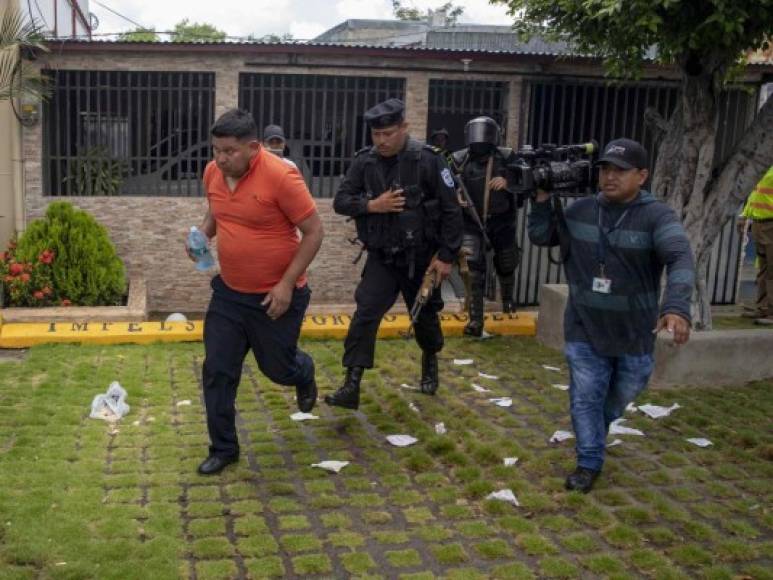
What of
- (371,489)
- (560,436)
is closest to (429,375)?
(560,436)

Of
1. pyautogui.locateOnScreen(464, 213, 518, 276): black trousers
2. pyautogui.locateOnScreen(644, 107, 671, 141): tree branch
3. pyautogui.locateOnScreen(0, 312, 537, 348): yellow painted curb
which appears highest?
pyautogui.locateOnScreen(644, 107, 671, 141): tree branch

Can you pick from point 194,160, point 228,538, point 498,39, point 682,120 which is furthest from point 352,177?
point 498,39

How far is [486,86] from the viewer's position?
1030cm

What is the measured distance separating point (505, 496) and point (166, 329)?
4.31 meters

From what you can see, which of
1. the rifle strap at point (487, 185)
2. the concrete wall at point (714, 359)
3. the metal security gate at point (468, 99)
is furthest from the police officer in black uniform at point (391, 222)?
the metal security gate at point (468, 99)

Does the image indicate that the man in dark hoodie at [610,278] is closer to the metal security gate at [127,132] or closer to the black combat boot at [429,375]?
the black combat boot at [429,375]

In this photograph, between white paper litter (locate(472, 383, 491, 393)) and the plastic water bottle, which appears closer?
the plastic water bottle

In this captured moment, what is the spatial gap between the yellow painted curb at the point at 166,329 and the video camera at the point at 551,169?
3.71 m

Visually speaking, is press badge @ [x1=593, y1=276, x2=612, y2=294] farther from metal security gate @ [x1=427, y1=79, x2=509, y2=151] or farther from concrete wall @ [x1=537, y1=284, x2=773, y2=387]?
metal security gate @ [x1=427, y1=79, x2=509, y2=151]

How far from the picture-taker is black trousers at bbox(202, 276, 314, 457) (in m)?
4.84

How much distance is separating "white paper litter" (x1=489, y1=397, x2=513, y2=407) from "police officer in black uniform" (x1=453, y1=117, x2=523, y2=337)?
6.34ft

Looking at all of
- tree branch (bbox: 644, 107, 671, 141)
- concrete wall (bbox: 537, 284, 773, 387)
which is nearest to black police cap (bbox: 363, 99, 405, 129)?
concrete wall (bbox: 537, 284, 773, 387)

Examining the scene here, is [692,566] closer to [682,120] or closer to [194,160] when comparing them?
[682,120]

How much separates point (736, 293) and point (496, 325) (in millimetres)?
3832
